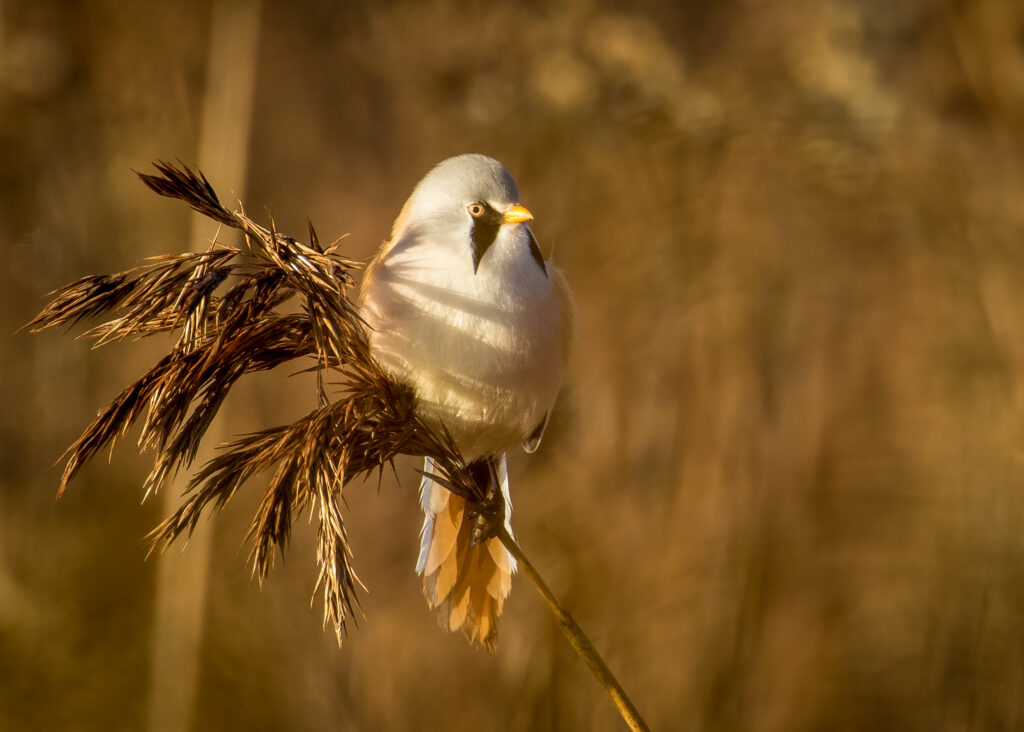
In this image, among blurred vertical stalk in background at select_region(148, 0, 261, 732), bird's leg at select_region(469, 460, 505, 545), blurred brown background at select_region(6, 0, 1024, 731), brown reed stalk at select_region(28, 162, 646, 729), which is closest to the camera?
brown reed stalk at select_region(28, 162, 646, 729)

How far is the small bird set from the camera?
0.67 meters

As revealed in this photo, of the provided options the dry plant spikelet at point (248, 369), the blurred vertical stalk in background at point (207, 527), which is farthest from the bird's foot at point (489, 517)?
the blurred vertical stalk in background at point (207, 527)

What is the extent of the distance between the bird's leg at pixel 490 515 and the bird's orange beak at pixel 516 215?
225 mm

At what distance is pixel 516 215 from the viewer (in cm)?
68

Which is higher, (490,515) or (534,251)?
(534,251)

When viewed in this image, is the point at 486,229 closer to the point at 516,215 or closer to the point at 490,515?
the point at 516,215

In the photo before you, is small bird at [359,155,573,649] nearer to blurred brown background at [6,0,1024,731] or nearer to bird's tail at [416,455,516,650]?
bird's tail at [416,455,516,650]

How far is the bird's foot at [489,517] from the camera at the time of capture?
0.77m

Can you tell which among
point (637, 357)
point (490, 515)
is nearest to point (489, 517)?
point (490, 515)

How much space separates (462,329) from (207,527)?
1.09m

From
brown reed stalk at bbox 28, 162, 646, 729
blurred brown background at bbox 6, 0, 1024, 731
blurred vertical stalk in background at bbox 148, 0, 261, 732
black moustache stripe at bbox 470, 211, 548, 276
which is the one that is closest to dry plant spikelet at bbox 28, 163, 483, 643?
brown reed stalk at bbox 28, 162, 646, 729

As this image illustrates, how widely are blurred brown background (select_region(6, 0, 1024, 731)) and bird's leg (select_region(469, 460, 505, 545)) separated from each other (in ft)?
1.93

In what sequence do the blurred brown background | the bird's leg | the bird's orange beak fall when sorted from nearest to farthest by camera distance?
the bird's orange beak < the bird's leg < the blurred brown background

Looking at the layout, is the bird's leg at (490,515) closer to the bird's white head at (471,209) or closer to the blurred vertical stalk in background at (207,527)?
the bird's white head at (471,209)
